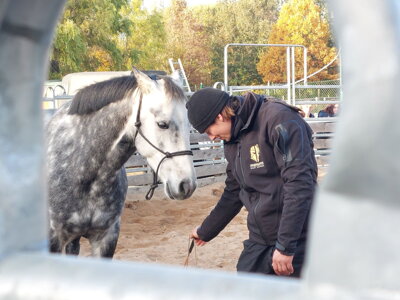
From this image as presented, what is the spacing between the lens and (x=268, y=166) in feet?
11.3

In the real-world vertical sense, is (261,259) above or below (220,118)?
below

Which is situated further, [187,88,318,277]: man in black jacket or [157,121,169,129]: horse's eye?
[157,121,169,129]: horse's eye

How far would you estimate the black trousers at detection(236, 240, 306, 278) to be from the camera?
3.49 m

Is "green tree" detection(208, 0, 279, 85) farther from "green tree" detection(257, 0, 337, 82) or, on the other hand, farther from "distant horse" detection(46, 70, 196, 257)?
"distant horse" detection(46, 70, 196, 257)

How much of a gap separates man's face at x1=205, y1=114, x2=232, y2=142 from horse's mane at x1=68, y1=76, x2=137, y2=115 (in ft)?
3.24

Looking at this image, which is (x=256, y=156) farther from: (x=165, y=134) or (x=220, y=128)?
(x=165, y=134)

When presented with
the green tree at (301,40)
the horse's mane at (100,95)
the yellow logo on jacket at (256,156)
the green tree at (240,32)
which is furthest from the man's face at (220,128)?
the green tree at (240,32)

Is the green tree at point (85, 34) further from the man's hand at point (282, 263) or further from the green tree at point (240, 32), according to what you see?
the man's hand at point (282, 263)

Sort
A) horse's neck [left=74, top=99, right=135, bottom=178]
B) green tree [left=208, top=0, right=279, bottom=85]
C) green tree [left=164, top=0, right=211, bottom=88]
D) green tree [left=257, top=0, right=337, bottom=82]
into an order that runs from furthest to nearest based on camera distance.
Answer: green tree [left=164, top=0, right=211, bottom=88], green tree [left=208, top=0, right=279, bottom=85], green tree [left=257, top=0, right=337, bottom=82], horse's neck [left=74, top=99, right=135, bottom=178]

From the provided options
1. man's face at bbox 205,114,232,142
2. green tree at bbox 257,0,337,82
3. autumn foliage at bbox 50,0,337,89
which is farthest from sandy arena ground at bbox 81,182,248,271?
green tree at bbox 257,0,337,82

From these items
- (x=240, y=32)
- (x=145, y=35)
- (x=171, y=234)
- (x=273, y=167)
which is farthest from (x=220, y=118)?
(x=240, y=32)

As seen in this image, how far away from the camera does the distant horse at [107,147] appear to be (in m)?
4.28

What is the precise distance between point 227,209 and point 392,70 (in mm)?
3651

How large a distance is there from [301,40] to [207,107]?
32387 mm
